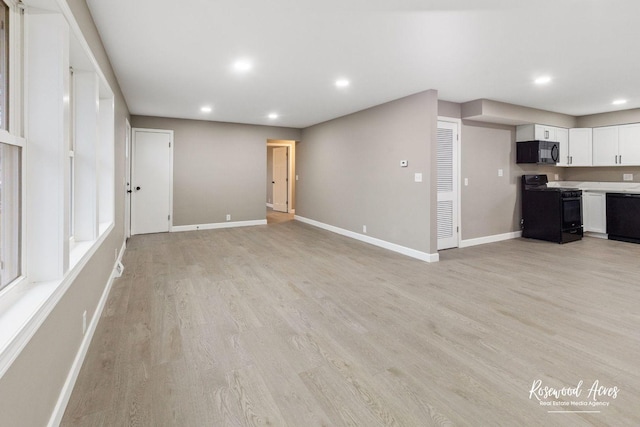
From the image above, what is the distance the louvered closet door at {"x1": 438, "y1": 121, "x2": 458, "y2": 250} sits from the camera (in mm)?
5168

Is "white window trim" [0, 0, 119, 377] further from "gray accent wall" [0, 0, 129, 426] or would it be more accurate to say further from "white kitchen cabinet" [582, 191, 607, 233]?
"white kitchen cabinet" [582, 191, 607, 233]

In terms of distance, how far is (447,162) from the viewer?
525 centimetres

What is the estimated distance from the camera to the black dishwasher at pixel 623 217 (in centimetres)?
567

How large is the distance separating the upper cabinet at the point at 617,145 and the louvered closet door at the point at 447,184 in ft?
10.9

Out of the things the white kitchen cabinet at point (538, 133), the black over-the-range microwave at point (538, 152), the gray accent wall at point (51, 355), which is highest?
the white kitchen cabinet at point (538, 133)

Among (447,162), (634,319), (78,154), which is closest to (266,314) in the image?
(78,154)

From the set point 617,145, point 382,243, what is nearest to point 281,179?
point 382,243

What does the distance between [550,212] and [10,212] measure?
278 inches

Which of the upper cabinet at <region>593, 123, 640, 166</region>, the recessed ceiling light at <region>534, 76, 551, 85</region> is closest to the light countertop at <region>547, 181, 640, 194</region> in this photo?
the upper cabinet at <region>593, 123, 640, 166</region>


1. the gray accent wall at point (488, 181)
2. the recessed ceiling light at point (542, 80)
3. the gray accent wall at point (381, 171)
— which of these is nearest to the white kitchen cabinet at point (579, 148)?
the gray accent wall at point (488, 181)

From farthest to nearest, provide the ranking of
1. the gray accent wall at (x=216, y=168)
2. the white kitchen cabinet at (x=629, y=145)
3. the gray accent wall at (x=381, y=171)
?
the gray accent wall at (x=216, y=168) < the white kitchen cabinet at (x=629, y=145) < the gray accent wall at (x=381, y=171)

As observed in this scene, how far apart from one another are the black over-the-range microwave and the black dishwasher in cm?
124

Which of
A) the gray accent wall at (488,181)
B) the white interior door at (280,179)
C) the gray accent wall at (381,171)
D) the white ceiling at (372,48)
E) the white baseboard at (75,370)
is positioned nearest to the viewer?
the white baseboard at (75,370)

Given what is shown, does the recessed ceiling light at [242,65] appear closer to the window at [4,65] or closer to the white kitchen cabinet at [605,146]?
the window at [4,65]
